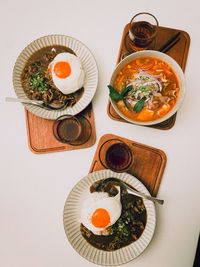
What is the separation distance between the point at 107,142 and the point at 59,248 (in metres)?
0.98

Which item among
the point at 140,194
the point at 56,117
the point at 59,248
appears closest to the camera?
the point at 140,194

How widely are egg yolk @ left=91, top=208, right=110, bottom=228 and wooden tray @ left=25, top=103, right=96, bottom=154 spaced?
1.71 ft

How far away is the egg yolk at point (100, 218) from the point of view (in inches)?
63.4

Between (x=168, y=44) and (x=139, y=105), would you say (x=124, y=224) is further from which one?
(x=168, y=44)

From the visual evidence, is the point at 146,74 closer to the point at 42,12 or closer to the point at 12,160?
the point at 42,12

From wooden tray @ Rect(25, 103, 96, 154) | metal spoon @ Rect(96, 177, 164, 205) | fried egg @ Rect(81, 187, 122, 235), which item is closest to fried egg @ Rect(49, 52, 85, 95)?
wooden tray @ Rect(25, 103, 96, 154)

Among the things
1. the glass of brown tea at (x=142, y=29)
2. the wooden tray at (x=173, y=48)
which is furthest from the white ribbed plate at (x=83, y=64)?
the wooden tray at (x=173, y=48)

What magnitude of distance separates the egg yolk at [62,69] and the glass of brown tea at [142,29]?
54 cm

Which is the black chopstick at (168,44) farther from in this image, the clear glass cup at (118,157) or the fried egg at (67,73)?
the clear glass cup at (118,157)

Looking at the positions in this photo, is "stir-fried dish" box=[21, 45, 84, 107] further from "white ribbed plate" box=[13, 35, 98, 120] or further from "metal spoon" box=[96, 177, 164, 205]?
"metal spoon" box=[96, 177, 164, 205]

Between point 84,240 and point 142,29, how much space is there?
168cm

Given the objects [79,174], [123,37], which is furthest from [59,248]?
[123,37]

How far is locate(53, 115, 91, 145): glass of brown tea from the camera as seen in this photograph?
69.2 inches

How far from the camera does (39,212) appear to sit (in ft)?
6.22
